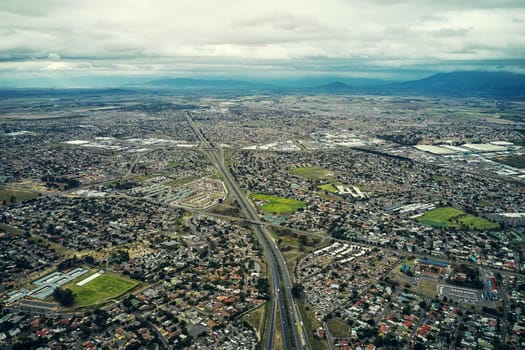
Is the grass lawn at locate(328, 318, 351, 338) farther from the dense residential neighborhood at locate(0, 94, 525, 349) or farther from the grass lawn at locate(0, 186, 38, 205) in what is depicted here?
the grass lawn at locate(0, 186, 38, 205)

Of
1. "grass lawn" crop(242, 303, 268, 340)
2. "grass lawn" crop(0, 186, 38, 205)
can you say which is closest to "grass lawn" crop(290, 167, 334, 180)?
"grass lawn" crop(242, 303, 268, 340)

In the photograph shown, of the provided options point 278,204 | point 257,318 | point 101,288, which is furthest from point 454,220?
point 101,288

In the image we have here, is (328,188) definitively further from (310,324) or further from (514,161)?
(514,161)

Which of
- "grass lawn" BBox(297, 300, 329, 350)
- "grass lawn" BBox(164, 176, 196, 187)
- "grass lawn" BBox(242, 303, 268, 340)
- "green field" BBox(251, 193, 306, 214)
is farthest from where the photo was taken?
"grass lawn" BBox(164, 176, 196, 187)

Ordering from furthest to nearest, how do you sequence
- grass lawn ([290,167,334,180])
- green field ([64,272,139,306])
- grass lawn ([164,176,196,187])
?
grass lawn ([290,167,334,180]) < grass lawn ([164,176,196,187]) < green field ([64,272,139,306])

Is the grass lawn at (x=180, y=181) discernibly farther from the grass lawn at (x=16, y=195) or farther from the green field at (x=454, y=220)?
the green field at (x=454, y=220)

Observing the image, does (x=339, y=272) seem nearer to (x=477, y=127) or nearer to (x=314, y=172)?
(x=314, y=172)
